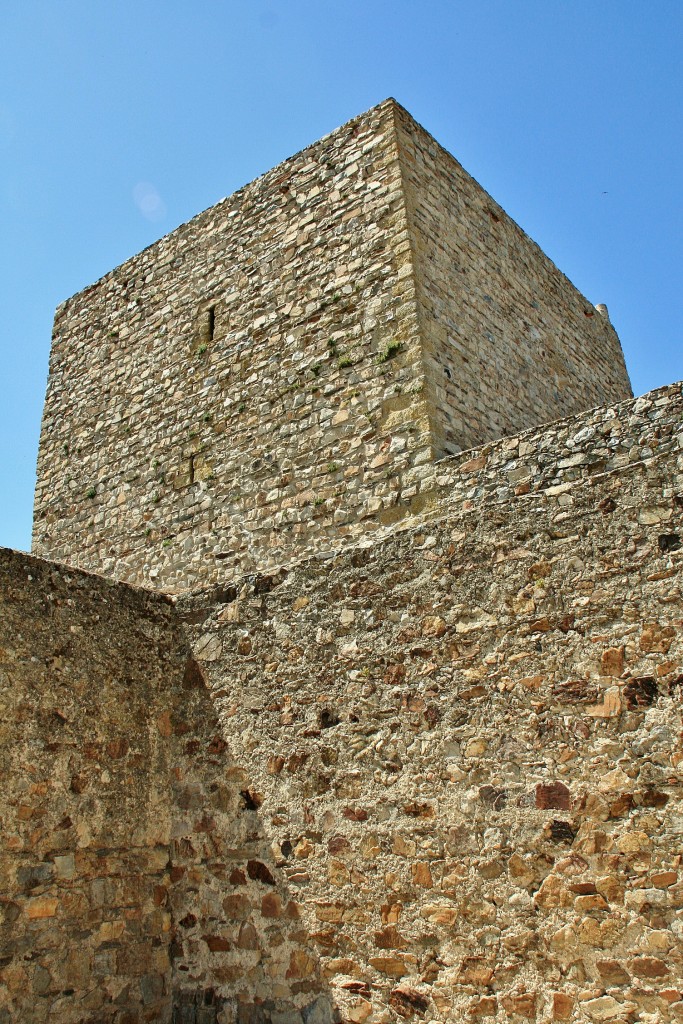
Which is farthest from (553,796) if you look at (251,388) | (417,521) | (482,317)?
(482,317)

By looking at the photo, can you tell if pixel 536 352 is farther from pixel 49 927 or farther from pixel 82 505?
pixel 49 927

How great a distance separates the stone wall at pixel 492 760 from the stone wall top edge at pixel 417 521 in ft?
0.16

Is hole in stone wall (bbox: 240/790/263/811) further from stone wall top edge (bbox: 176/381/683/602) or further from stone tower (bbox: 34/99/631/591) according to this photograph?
stone tower (bbox: 34/99/631/591)

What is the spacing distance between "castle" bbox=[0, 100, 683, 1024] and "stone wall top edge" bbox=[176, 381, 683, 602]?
22 millimetres

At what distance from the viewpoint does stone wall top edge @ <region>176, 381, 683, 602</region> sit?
15.0ft

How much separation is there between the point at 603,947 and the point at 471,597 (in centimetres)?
170

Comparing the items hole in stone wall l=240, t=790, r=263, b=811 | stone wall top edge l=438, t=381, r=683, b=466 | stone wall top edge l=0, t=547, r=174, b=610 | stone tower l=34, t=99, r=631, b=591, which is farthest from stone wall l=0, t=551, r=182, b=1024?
stone wall top edge l=438, t=381, r=683, b=466

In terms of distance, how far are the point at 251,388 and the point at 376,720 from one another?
12.9ft

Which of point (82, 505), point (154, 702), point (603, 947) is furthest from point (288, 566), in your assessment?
point (82, 505)

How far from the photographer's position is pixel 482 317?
7598mm

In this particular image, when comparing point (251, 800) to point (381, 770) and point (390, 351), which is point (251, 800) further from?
point (390, 351)

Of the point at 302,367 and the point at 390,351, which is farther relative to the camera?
the point at 302,367

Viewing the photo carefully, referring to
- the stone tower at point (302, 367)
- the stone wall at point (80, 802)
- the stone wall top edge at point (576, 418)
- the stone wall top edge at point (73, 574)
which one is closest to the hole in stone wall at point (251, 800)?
the stone wall at point (80, 802)

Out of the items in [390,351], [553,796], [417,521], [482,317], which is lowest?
[553,796]
